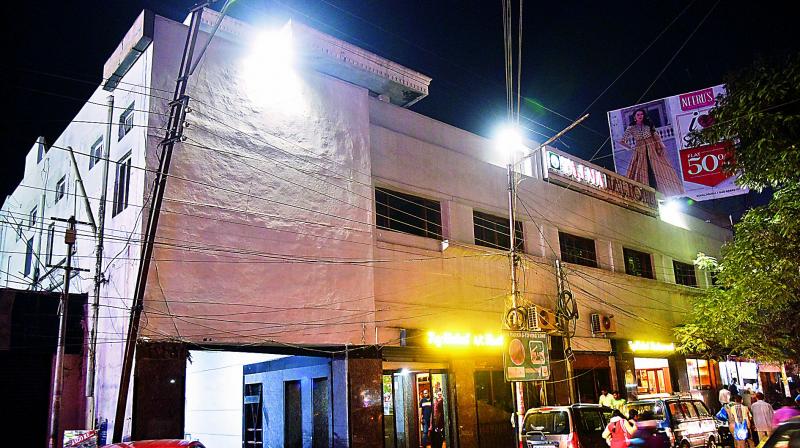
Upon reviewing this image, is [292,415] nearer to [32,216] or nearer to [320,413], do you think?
[320,413]

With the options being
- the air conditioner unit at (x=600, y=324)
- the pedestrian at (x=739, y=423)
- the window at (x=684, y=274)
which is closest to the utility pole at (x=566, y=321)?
the air conditioner unit at (x=600, y=324)

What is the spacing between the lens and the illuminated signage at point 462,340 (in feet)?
55.7

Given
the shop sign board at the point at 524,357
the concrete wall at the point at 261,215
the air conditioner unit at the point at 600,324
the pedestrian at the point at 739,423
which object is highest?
the concrete wall at the point at 261,215

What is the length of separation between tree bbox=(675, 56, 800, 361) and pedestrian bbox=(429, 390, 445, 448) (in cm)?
970

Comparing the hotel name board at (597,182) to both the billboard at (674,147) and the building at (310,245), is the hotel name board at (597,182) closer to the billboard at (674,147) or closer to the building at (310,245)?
the building at (310,245)

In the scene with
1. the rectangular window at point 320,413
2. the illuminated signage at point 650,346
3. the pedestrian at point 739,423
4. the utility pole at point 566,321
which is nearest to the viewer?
the rectangular window at point 320,413

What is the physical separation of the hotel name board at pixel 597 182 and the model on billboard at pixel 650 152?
7.81 ft

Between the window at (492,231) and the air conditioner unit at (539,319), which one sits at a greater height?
the window at (492,231)

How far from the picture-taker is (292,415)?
16969 millimetres

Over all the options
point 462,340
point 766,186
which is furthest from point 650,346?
point 766,186

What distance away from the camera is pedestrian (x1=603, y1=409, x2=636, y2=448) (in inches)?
478

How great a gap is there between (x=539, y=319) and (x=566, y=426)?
630 cm

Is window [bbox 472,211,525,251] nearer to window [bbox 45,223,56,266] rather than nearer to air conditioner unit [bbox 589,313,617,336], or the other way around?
air conditioner unit [bbox 589,313,617,336]

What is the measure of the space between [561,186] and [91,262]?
1666 centimetres
